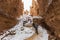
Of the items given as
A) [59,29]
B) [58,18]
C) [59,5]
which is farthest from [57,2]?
[59,29]

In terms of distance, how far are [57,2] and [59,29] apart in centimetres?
54

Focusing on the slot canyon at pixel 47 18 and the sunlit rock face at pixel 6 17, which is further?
the sunlit rock face at pixel 6 17

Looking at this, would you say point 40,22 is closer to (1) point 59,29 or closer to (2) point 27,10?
(1) point 59,29

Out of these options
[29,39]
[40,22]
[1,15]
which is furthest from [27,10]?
[1,15]

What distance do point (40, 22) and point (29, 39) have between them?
9.75 feet

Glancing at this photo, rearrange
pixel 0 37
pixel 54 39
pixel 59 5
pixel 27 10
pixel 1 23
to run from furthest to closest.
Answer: pixel 27 10 → pixel 0 37 → pixel 1 23 → pixel 54 39 → pixel 59 5

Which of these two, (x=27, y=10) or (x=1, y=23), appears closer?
(x=1, y=23)

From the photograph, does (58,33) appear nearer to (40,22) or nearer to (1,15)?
(1,15)

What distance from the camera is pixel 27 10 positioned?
3644 centimetres

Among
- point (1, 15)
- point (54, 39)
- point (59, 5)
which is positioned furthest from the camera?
point (1, 15)

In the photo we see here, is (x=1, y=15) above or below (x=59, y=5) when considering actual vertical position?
below

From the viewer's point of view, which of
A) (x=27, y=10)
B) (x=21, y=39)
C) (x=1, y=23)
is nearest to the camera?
(x=1, y=23)

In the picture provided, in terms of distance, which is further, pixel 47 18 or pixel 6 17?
pixel 47 18

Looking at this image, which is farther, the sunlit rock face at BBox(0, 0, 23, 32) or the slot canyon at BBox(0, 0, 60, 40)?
the sunlit rock face at BBox(0, 0, 23, 32)
